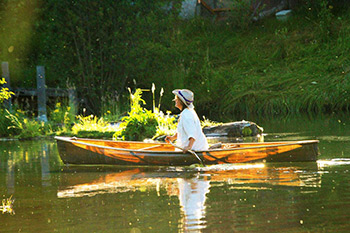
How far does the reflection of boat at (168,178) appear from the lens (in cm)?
897

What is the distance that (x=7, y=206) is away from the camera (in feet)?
26.2

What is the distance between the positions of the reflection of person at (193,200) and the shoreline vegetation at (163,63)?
870cm

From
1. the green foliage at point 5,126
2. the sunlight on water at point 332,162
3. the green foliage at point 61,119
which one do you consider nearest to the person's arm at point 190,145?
the sunlight on water at point 332,162

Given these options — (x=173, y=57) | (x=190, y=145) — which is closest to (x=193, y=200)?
(x=190, y=145)

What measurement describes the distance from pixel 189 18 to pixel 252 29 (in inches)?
130

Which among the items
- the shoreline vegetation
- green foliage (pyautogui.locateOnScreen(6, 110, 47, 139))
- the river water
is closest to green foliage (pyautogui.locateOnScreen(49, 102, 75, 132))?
the shoreline vegetation

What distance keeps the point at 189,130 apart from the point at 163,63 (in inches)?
494

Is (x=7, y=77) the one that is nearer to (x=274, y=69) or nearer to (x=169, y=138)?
(x=169, y=138)

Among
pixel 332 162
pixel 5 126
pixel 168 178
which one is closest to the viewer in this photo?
pixel 168 178

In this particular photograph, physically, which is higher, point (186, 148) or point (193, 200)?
point (186, 148)

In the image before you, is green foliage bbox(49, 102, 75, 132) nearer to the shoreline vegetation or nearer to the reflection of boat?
the shoreline vegetation

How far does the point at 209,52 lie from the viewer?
27016 millimetres

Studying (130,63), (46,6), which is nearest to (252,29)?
(130,63)

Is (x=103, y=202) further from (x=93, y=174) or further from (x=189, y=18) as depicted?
(x=189, y=18)
